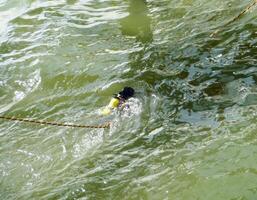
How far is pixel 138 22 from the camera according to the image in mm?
7605

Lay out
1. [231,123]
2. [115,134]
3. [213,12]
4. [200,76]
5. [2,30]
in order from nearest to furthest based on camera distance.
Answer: [231,123] < [115,134] < [200,76] < [213,12] < [2,30]

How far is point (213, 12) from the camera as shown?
7.18 m

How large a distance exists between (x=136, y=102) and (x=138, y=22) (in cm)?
258

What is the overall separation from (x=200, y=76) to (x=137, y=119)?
1.11 metres

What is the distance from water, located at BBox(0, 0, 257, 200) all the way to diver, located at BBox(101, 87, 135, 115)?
4.7 inches

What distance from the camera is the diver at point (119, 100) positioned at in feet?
17.7

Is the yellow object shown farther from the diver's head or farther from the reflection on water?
the reflection on water

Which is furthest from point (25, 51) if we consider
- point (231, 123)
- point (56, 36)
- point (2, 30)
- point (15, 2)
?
point (231, 123)

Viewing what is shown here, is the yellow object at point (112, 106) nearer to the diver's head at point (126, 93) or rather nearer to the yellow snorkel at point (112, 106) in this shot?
the yellow snorkel at point (112, 106)

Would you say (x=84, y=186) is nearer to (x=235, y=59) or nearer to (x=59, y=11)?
(x=235, y=59)

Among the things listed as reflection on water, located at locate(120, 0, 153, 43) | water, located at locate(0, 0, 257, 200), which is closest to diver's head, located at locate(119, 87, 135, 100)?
water, located at locate(0, 0, 257, 200)

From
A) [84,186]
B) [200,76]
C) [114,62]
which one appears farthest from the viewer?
[114,62]

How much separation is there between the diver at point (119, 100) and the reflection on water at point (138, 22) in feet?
5.26

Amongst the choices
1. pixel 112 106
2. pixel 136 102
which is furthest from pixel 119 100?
pixel 136 102
